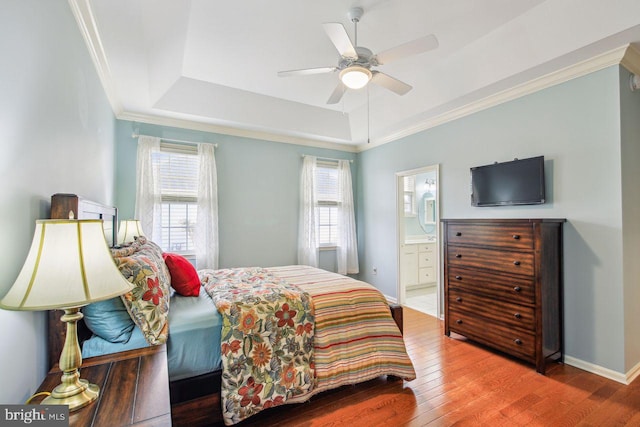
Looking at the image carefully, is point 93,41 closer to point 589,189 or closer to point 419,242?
point 589,189

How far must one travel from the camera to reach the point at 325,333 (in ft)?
6.96

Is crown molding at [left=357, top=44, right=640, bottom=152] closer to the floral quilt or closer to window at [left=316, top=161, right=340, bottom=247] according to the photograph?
window at [left=316, top=161, right=340, bottom=247]

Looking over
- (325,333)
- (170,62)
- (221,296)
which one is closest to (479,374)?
(325,333)

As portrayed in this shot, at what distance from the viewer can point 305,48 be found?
9.21 ft

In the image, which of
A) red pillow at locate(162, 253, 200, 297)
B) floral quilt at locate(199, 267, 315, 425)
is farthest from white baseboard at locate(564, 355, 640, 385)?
red pillow at locate(162, 253, 200, 297)

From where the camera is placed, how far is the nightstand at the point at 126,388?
979mm

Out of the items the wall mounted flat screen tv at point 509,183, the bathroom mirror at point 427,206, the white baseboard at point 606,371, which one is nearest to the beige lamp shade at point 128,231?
the wall mounted flat screen tv at point 509,183

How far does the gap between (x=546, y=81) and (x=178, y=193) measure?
430 centimetres

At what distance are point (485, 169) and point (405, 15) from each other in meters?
1.83

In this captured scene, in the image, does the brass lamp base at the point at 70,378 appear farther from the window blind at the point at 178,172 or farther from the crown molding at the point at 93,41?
the window blind at the point at 178,172

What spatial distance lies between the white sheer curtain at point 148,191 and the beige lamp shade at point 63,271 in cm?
297

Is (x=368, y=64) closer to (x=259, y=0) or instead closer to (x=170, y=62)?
(x=259, y=0)

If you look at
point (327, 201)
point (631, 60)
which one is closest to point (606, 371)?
point (631, 60)

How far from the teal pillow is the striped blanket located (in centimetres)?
115
